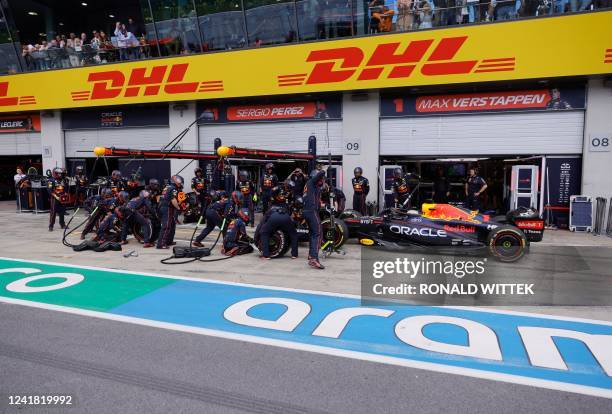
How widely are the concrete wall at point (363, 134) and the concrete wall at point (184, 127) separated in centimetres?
613

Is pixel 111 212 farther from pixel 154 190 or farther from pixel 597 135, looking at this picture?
pixel 597 135

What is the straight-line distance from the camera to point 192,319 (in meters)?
5.06

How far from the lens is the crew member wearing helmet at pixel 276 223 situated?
320 inches

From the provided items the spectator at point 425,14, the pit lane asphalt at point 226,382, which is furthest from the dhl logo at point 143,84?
the pit lane asphalt at point 226,382

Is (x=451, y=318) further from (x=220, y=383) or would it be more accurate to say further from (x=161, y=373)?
(x=161, y=373)

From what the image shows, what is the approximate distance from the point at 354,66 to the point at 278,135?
3839mm

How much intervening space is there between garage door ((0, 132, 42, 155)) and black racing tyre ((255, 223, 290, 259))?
16.4m

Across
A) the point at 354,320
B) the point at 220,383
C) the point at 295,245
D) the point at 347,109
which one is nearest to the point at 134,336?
the point at 220,383

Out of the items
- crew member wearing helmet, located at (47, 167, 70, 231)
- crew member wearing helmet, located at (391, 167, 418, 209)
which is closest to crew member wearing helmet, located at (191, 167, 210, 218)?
crew member wearing helmet, located at (47, 167, 70, 231)

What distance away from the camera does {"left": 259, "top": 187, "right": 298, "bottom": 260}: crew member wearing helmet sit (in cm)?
812

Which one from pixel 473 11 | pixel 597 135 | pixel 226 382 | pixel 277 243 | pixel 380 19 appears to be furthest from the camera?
pixel 380 19

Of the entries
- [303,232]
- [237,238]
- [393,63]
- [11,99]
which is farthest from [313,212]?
[11,99]

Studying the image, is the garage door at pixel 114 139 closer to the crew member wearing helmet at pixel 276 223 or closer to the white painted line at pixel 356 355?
the crew member wearing helmet at pixel 276 223

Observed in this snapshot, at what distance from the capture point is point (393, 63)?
12906mm
